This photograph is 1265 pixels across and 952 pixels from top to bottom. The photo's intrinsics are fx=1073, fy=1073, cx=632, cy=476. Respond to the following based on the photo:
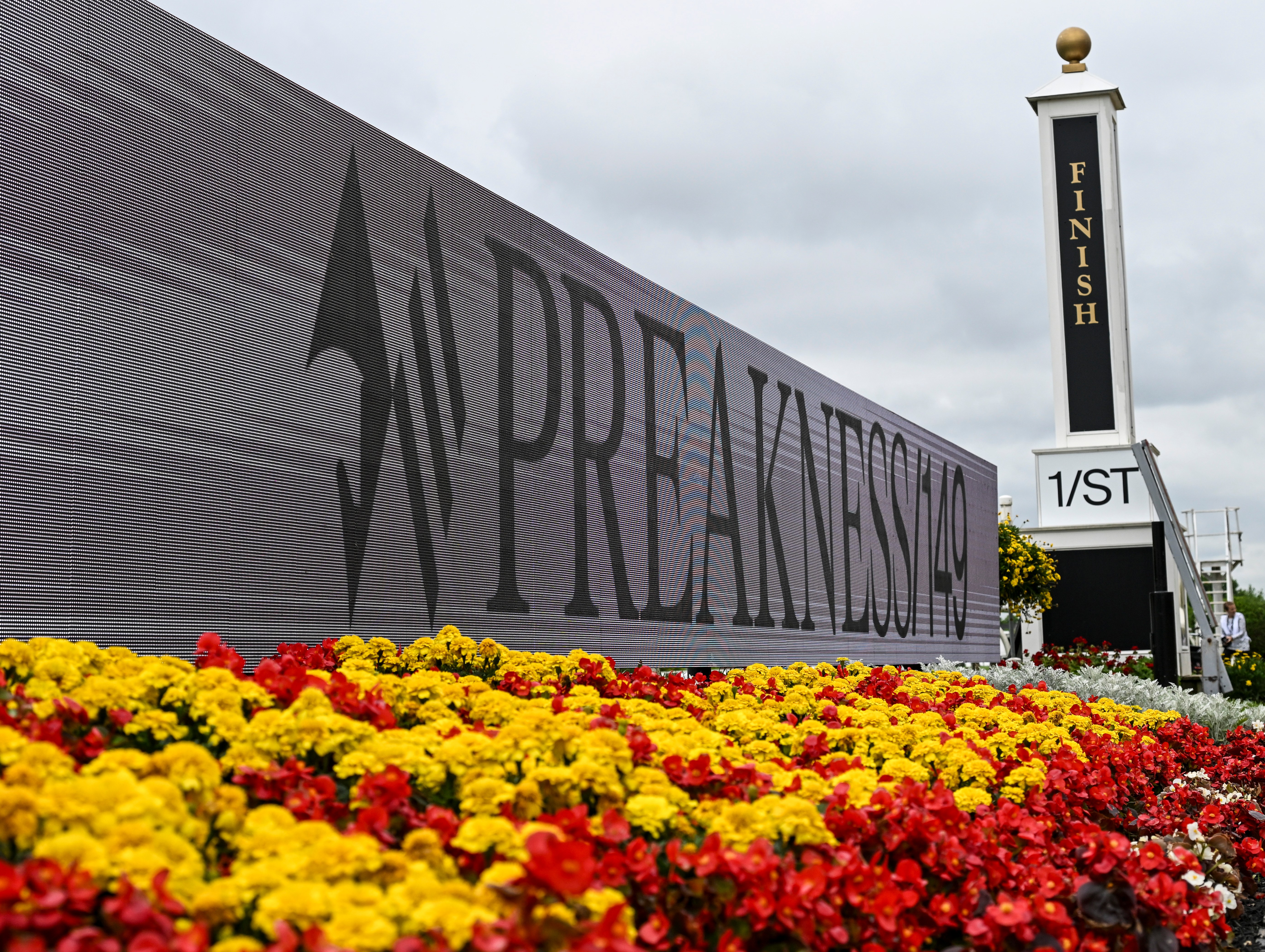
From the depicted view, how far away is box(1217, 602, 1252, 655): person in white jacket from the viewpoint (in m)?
18.5

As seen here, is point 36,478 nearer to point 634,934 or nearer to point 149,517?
point 149,517

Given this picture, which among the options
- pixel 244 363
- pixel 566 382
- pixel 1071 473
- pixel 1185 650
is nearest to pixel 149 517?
pixel 244 363

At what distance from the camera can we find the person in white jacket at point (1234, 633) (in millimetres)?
18531

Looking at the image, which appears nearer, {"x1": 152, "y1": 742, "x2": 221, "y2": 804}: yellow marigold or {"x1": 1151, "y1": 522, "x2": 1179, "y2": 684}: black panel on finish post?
{"x1": 152, "y1": 742, "x2": 221, "y2": 804}: yellow marigold

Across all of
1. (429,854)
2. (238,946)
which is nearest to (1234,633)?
(429,854)

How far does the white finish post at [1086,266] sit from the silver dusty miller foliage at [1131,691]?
17557mm

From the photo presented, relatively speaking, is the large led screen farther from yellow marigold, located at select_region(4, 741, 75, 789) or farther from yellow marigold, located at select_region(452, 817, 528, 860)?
yellow marigold, located at select_region(452, 817, 528, 860)

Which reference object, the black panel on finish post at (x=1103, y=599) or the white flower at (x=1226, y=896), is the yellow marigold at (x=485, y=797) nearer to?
the white flower at (x=1226, y=896)

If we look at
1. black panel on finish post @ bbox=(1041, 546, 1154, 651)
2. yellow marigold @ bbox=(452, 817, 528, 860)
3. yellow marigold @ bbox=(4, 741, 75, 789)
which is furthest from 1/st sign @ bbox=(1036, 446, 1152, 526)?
yellow marigold @ bbox=(4, 741, 75, 789)

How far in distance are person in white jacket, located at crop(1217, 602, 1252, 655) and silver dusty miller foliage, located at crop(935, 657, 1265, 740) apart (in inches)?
371

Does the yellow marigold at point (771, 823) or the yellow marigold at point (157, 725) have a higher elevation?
the yellow marigold at point (157, 725)

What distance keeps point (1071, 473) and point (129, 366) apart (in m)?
24.7

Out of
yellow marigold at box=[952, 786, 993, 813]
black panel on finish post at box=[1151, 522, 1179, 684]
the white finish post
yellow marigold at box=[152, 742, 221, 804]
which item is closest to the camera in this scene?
yellow marigold at box=[152, 742, 221, 804]

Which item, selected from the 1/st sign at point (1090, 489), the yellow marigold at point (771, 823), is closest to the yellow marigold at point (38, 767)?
the yellow marigold at point (771, 823)
